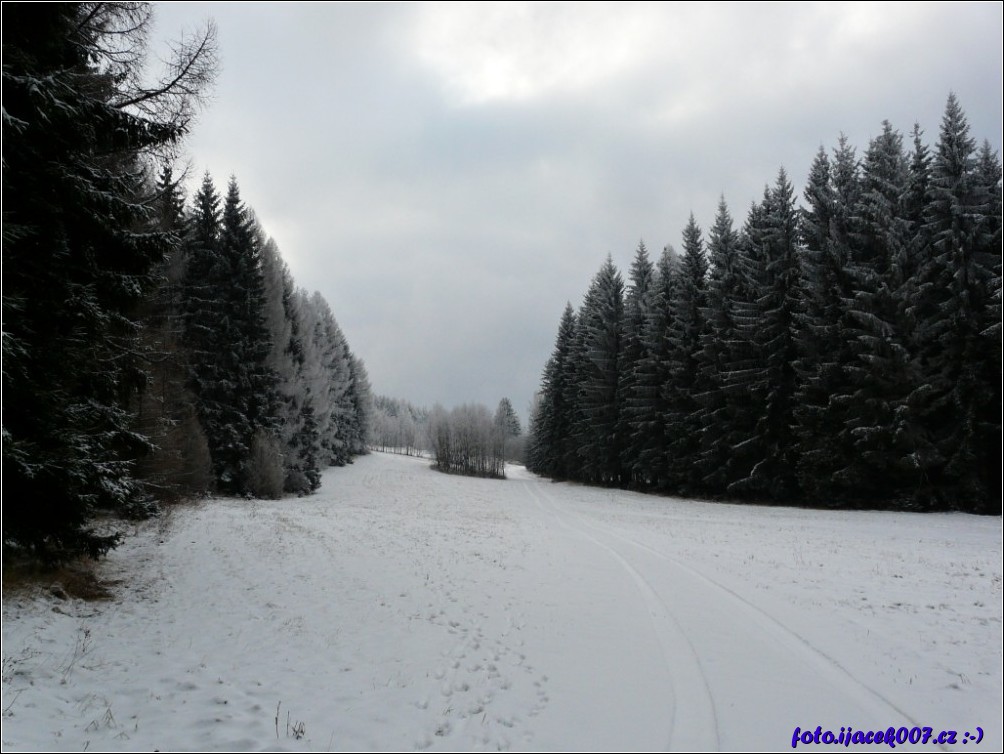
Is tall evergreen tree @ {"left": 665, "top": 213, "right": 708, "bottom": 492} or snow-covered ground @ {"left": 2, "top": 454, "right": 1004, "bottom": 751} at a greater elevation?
tall evergreen tree @ {"left": 665, "top": 213, "right": 708, "bottom": 492}

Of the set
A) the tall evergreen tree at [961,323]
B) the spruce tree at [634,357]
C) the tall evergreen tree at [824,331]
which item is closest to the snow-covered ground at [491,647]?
the tall evergreen tree at [961,323]

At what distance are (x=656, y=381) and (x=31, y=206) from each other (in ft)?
114

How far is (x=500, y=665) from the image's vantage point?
6961 millimetres

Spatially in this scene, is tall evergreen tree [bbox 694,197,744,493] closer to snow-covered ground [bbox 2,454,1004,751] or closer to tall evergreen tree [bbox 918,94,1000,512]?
tall evergreen tree [bbox 918,94,1000,512]

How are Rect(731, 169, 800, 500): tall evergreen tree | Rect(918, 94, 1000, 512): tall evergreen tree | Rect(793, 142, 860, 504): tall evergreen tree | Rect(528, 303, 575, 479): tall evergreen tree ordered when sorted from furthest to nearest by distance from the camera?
1. Rect(528, 303, 575, 479): tall evergreen tree
2. Rect(731, 169, 800, 500): tall evergreen tree
3. Rect(793, 142, 860, 504): tall evergreen tree
4. Rect(918, 94, 1000, 512): tall evergreen tree

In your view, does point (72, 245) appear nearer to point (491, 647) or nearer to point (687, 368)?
point (491, 647)

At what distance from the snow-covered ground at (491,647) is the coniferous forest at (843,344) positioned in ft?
31.5

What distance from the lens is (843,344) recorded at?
997 inches

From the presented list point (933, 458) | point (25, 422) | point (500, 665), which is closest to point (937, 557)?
point (933, 458)

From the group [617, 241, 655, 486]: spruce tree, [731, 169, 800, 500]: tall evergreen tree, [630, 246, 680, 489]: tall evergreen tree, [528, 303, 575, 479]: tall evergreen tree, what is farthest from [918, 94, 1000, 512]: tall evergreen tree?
[528, 303, 575, 479]: tall evergreen tree

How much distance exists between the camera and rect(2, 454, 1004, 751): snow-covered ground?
5250 mm

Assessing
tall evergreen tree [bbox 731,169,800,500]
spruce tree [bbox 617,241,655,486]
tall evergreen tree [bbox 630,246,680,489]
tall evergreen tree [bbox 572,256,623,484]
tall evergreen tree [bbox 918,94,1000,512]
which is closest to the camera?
tall evergreen tree [bbox 918,94,1000,512]

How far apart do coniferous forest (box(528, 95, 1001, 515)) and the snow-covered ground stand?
9610 millimetres

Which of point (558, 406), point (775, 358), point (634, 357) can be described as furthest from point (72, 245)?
point (558, 406)
